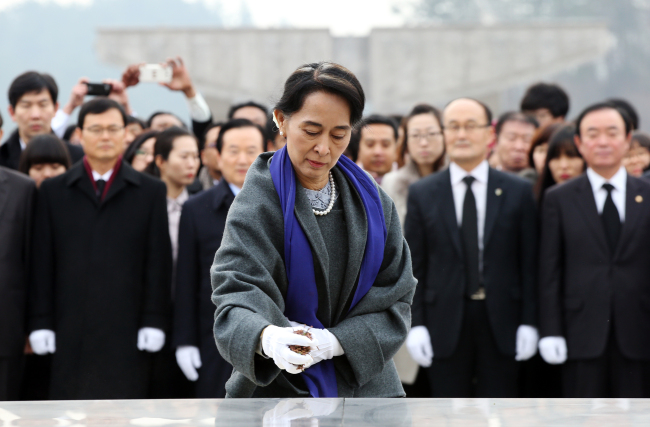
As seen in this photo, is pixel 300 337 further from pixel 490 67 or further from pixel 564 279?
pixel 490 67

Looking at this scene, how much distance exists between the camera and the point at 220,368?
4.55 metres

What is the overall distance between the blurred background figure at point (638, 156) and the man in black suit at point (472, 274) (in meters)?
1.55

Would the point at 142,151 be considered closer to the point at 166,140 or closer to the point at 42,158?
the point at 166,140

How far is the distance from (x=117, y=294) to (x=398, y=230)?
2.52 metres

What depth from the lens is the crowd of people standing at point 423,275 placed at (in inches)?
177

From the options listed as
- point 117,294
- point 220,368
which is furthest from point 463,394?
point 117,294

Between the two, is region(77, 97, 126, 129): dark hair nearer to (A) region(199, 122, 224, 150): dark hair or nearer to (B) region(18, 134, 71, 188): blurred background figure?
(B) region(18, 134, 71, 188): blurred background figure

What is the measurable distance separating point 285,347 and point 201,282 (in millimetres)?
2635

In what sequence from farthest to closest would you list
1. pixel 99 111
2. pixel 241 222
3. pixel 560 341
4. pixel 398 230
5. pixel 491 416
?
pixel 99 111
pixel 560 341
pixel 398 230
pixel 241 222
pixel 491 416

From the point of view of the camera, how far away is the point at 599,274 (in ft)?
14.7

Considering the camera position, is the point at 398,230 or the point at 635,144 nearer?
the point at 398,230

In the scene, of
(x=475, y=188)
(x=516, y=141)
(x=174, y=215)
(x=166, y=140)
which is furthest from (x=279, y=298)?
(x=516, y=141)

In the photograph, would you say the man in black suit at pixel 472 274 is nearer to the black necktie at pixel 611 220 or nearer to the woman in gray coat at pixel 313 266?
the black necktie at pixel 611 220

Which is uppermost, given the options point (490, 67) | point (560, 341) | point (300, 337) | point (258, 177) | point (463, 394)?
point (490, 67)
